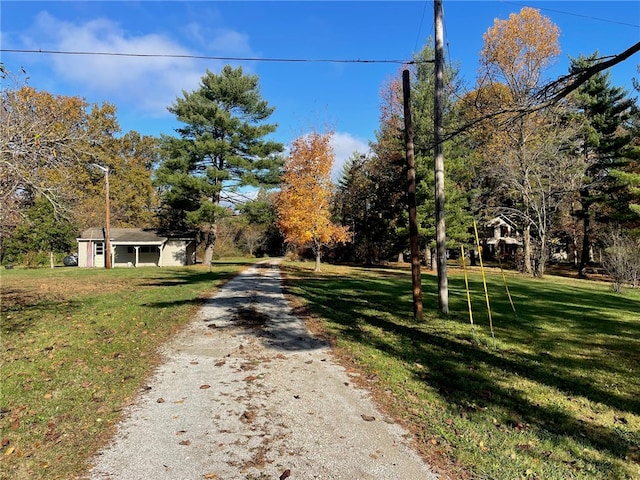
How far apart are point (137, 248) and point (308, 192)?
1808 centimetres

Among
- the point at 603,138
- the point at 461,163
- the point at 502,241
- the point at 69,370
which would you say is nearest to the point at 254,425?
the point at 69,370

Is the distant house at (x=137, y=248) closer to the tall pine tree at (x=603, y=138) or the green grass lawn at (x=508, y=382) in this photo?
the green grass lawn at (x=508, y=382)

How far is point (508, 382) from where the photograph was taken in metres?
5.54

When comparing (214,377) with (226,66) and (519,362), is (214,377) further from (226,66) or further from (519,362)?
(226,66)

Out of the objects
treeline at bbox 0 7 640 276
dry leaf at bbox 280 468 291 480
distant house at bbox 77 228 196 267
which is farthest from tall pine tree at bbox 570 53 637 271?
distant house at bbox 77 228 196 267

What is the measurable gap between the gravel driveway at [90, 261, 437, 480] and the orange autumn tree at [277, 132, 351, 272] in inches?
698

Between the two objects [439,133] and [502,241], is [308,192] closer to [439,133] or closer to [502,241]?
[439,133]

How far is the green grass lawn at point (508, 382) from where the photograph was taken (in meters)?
3.59

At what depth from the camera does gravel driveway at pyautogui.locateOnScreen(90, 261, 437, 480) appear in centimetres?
322

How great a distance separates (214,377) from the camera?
5.46 meters

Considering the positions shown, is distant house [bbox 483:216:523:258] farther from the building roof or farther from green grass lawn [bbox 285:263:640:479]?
green grass lawn [bbox 285:263:640:479]

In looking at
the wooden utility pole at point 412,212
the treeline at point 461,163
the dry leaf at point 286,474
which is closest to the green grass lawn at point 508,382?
the wooden utility pole at point 412,212

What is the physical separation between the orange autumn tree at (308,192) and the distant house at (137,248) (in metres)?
13.2

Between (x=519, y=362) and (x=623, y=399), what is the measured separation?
1541 millimetres
